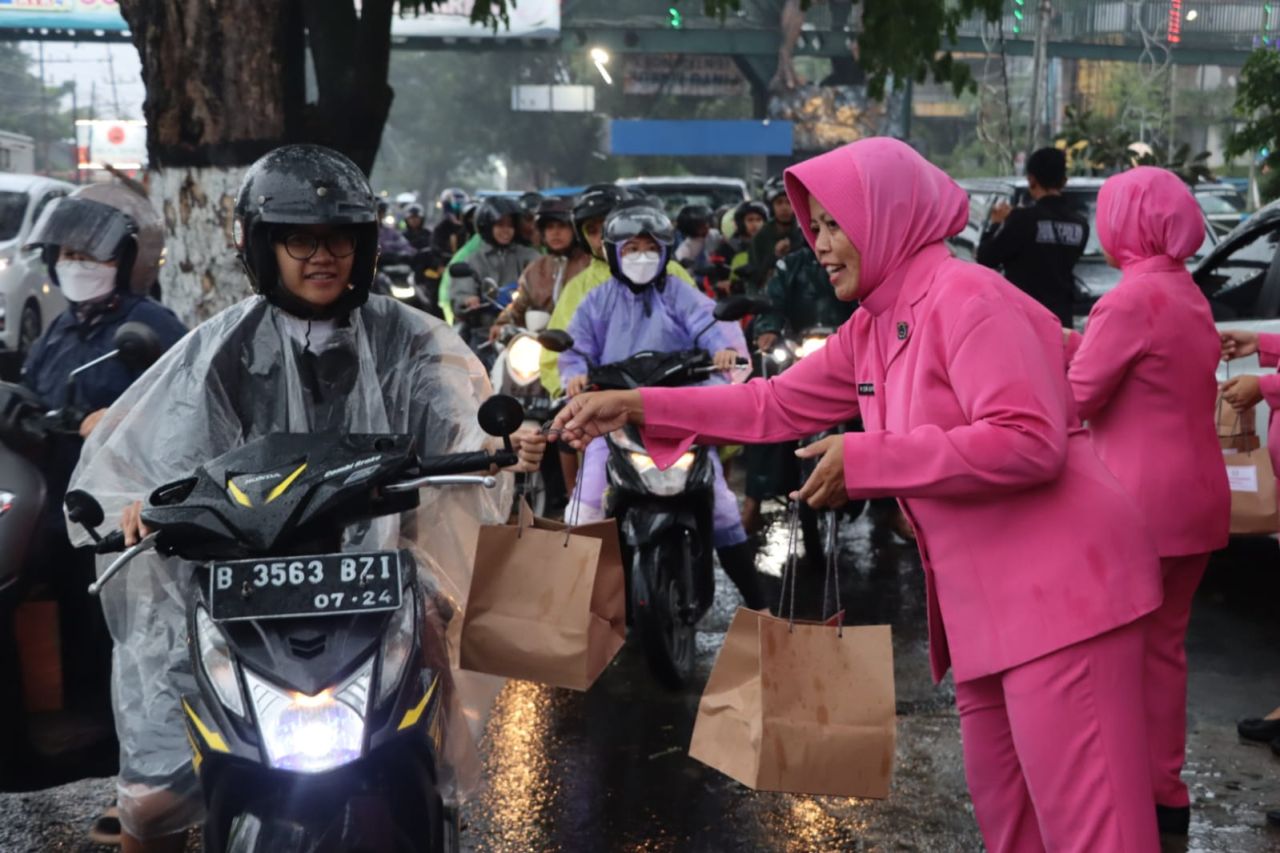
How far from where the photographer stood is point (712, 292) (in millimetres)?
13734

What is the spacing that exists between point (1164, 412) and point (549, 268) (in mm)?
5633

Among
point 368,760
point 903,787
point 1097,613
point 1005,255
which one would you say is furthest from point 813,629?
point 1005,255

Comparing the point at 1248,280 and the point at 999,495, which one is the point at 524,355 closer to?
the point at 1248,280

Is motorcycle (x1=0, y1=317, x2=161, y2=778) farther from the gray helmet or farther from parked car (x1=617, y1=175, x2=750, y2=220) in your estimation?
parked car (x1=617, y1=175, x2=750, y2=220)

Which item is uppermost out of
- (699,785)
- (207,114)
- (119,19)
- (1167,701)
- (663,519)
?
(119,19)

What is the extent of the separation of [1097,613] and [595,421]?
1049mm

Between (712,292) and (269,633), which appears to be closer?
(269,633)

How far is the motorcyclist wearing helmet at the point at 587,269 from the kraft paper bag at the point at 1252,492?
7.68 feet

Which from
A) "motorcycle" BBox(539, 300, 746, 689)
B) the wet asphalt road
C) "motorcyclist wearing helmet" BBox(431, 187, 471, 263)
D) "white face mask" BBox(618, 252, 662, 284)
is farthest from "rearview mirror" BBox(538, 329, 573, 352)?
"motorcyclist wearing helmet" BBox(431, 187, 471, 263)

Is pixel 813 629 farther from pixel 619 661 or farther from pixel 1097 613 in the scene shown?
pixel 619 661

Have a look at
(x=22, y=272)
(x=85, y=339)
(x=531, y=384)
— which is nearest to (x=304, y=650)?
(x=85, y=339)

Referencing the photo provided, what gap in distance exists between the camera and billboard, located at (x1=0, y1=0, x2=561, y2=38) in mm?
40875

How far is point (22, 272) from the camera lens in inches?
595

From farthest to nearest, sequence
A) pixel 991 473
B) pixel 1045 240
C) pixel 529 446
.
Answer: pixel 1045 240, pixel 529 446, pixel 991 473
